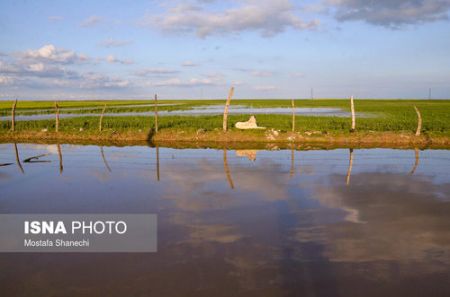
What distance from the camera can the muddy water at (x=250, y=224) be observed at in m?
5.48

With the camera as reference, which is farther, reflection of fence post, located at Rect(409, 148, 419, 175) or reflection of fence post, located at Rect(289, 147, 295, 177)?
reflection of fence post, located at Rect(409, 148, 419, 175)

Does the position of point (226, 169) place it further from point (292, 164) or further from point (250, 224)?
point (250, 224)

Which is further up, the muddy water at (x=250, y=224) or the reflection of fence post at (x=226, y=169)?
the reflection of fence post at (x=226, y=169)

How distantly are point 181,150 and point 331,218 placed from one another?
1174 centimetres

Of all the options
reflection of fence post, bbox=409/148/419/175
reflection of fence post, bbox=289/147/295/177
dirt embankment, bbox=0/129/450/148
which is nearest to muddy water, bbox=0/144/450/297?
reflection of fence post, bbox=409/148/419/175

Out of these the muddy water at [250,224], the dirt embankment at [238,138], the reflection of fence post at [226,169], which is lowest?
the muddy water at [250,224]

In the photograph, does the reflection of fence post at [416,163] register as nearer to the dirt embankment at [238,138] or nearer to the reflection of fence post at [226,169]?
the dirt embankment at [238,138]

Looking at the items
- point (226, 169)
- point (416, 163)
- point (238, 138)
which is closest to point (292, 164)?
point (226, 169)

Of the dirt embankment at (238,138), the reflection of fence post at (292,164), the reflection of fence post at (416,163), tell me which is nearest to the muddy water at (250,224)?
the reflection of fence post at (416,163)

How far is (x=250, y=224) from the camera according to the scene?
7.97 metres

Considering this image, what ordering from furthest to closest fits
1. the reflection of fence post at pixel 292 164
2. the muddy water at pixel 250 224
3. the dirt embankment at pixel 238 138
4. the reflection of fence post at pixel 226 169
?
the dirt embankment at pixel 238 138, the reflection of fence post at pixel 292 164, the reflection of fence post at pixel 226 169, the muddy water at pixel 250 224

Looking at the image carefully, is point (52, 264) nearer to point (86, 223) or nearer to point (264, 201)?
point (86, 223)

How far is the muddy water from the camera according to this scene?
18.0 feet

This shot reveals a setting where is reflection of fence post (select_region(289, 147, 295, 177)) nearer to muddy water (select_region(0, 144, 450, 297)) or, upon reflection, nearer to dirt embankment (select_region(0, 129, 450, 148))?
muddy water (select_region(0, 144, 450, 297))
